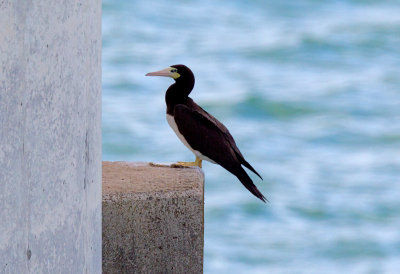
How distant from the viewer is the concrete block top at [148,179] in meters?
3.48

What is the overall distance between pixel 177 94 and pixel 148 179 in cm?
118

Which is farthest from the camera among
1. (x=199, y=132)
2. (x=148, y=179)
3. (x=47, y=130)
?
(x=199, y=132)

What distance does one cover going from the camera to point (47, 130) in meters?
2.10

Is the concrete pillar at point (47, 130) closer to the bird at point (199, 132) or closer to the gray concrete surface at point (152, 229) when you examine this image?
the gray concrete surface at point (152, 229)

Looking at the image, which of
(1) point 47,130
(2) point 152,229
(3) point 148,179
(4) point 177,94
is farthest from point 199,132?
(1) point 47,130

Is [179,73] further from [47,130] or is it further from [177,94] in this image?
[47,130]

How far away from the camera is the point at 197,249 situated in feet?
11.4

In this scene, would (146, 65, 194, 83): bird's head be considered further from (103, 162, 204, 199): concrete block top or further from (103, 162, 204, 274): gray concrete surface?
(103, 162, 204, 274): gray concrete surface

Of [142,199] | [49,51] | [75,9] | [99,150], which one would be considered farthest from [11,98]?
[142,199]

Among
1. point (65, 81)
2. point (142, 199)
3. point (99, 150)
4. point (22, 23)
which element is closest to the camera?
point (22, 23)

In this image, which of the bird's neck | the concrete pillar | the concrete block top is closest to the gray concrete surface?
the concrete block top

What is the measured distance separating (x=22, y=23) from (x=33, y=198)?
1.47ft

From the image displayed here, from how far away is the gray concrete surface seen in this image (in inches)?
134

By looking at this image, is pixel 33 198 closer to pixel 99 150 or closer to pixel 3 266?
pixel 3 266
